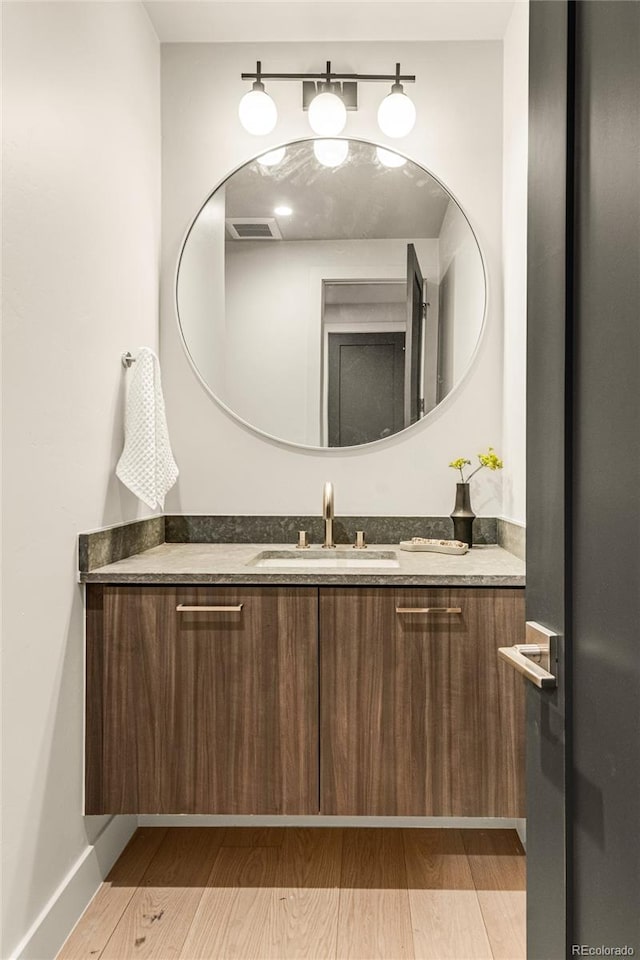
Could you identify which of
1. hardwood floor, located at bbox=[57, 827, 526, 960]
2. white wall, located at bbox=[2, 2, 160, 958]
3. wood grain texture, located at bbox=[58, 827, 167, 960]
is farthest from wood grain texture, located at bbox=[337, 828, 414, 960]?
white wall, located at bbox=[2, 2, 160, 958]

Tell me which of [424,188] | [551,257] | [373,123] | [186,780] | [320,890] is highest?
[373,123]

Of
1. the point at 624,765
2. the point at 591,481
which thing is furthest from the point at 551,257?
the point at 624,765

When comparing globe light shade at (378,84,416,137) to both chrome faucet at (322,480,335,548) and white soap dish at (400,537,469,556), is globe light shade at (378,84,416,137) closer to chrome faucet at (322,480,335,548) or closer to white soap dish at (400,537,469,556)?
chrome faucet at (322,480,335,548)

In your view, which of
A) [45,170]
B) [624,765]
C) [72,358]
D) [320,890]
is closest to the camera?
[624,765]

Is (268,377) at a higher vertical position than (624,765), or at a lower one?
higher

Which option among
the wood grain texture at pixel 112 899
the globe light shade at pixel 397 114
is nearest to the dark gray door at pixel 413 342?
the globe light shade at pixel 397 114

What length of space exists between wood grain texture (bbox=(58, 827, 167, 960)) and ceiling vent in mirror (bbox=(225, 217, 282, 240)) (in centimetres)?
197

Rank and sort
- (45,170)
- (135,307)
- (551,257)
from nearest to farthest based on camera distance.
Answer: (551,257) < (45,170) < (135,307)

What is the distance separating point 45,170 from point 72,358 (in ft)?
1.37

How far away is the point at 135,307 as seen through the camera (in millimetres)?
2266

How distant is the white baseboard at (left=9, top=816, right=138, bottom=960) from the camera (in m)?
Result: 1.54

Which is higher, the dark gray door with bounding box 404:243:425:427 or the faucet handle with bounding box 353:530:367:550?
the dark gray door with bounding box 404:243:425:427

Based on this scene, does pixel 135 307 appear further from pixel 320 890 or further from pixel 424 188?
pixel 320 890
